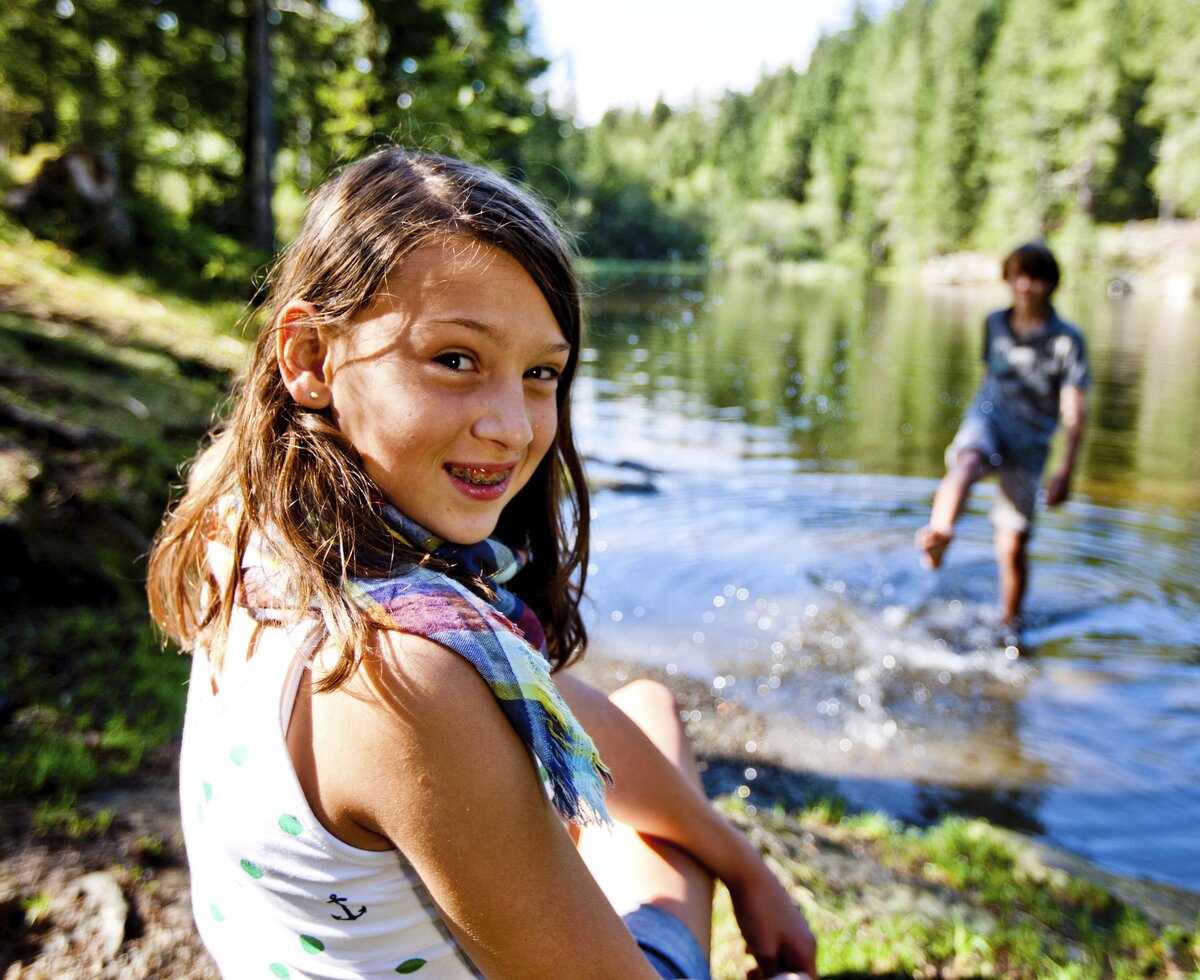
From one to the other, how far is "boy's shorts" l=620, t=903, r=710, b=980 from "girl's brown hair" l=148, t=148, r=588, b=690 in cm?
65

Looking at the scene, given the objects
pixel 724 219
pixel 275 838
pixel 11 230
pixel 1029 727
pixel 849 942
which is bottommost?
pixel 1029 727

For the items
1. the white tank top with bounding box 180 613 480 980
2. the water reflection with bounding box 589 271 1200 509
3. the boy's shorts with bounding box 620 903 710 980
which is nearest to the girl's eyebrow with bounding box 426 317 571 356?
the white tank top with bounding box 180 613 480 980

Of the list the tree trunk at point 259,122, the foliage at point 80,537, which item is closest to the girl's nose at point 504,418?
the foliage at point 80,537

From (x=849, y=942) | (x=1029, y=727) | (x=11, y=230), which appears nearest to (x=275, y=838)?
(x=849, y=942)

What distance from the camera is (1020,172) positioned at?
161ft

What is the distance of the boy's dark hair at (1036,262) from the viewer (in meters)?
5.15

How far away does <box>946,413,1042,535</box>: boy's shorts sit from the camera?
5434 millimetres

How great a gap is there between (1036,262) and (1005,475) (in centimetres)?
126

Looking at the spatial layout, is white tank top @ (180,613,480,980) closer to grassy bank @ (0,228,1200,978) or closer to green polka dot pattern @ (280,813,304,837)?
green polka dot pattern @ (280,813,304,837)

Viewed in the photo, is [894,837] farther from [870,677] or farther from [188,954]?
[188,954]

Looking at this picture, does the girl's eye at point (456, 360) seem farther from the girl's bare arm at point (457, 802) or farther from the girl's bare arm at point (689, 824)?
the girl's bare arm at point (689, 824)

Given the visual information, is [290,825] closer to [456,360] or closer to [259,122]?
[456,360]

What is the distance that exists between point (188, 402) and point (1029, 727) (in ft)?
18.3

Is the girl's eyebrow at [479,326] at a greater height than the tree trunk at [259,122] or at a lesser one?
lesser
